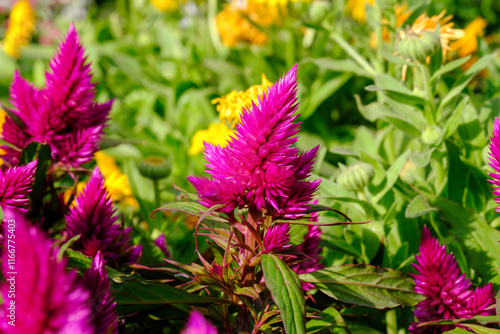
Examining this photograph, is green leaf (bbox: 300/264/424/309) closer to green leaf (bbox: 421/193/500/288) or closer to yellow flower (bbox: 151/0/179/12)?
green leaf (bbox: 421/193/500/288)

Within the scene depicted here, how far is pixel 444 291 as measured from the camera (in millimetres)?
979

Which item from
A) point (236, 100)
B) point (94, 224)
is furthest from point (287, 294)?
point (236, 100)

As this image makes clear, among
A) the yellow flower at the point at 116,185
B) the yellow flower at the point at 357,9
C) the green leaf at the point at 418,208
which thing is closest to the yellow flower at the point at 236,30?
the yellow flower at the point at 357,9

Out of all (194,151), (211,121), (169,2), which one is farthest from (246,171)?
(169,2)

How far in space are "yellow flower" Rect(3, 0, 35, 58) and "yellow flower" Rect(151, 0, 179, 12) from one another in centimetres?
105

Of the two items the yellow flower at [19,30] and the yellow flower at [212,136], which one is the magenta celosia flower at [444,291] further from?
the yellow flower at [19,30]

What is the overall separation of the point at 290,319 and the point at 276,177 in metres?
0.24

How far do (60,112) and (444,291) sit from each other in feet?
3.26

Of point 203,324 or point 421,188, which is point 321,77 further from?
point 203,324

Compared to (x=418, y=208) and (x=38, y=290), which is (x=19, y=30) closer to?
(x=418, y=208)

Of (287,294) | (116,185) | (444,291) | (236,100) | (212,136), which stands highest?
(236,100)

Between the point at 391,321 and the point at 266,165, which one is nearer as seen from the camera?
the point at 266,165

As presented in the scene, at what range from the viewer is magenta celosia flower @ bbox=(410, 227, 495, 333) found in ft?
3.18

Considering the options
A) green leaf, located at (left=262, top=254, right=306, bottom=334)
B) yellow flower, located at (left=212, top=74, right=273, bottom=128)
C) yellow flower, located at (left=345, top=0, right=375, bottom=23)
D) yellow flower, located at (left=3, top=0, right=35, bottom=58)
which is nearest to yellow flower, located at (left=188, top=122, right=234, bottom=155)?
yellow flower, located at (left=212, top=74, right=273, bottom=128)
